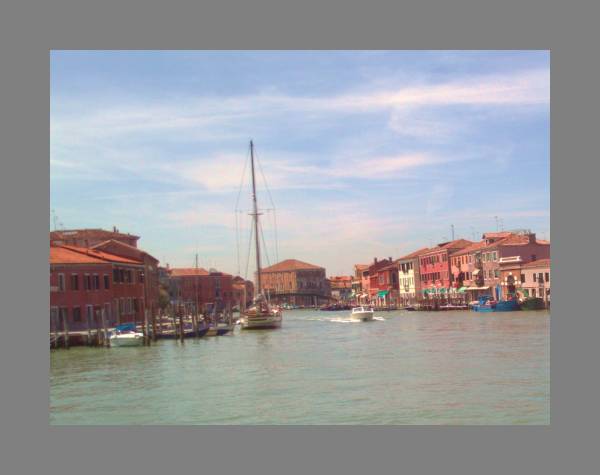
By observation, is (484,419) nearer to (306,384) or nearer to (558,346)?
(558,346)

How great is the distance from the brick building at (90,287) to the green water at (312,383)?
109 centimetres

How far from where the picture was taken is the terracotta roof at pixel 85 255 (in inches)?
561

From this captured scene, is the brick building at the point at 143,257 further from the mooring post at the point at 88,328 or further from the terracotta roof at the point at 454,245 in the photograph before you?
the terracotta roof at the point at 454,245

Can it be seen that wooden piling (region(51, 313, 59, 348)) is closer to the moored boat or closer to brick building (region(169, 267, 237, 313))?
A: brick building (region(169, 267, 237, 313))

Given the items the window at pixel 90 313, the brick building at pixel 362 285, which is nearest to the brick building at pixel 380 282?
the brick building at pixel 362 285

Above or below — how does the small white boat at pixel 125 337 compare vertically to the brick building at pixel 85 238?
below

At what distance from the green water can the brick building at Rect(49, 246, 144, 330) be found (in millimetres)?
1094

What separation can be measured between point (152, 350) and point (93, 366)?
2.80 metres

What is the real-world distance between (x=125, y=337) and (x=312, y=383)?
6.73 m

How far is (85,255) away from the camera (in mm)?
15617

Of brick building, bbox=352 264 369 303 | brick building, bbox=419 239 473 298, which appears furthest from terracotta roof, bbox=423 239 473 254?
brick building, bbox=352 264 369 303

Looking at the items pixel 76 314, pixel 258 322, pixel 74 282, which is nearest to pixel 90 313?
pixel 76 314

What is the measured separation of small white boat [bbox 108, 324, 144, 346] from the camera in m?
15.2

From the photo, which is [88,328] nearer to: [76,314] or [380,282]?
[76,314]
